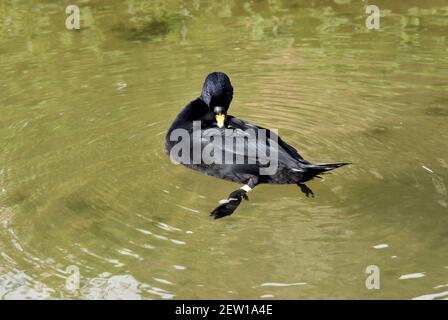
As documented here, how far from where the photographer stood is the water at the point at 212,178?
5.11m

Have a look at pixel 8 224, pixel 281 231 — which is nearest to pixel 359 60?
pixel 281 231

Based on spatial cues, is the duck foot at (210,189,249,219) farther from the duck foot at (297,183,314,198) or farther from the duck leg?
the duck foot at (297,183,314,198)

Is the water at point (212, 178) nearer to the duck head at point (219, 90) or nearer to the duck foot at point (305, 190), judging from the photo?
the duck foot at point (305, 190)

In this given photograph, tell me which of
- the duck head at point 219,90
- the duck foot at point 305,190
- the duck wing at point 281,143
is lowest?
the duck foot at point 305,190

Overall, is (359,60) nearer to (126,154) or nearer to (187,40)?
(187,40)

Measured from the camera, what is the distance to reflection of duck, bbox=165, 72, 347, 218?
6.10 m

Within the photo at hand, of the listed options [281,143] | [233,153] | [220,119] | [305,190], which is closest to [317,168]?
[305,190]

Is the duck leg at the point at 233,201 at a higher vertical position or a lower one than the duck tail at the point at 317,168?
lower

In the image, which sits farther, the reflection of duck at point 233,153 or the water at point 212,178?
the reflection of duck at point 233,153

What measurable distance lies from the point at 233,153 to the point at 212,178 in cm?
33

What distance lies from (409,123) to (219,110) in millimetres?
1978

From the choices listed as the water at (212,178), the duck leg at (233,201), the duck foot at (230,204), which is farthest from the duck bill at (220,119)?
the duck foot at (230,204)

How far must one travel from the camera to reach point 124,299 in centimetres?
487

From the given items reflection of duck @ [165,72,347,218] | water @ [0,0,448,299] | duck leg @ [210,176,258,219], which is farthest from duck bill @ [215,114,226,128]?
duck leg @ [210,176,258,219]
